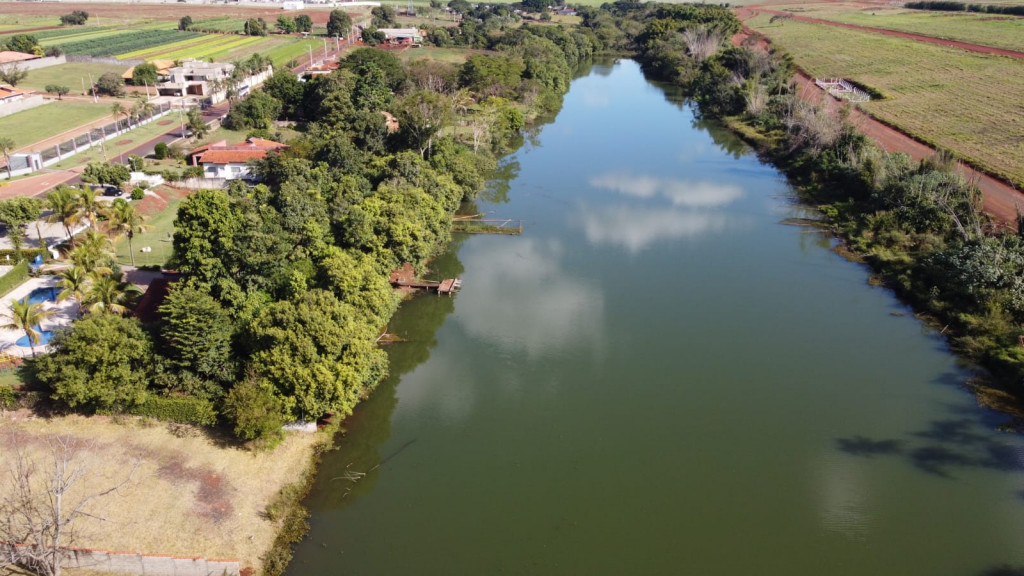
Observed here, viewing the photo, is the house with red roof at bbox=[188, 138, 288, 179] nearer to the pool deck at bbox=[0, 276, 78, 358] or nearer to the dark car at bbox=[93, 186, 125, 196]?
the dark car at bbox=[93, 186, 125, 196]

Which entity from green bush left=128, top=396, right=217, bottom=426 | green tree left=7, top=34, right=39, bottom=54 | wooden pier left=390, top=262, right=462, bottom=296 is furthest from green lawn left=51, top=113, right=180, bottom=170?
green tree left=7, top=34, right=39, bottom=54

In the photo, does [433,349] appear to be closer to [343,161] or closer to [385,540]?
[385,540]

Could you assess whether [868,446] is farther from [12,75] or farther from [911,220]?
[12,75]

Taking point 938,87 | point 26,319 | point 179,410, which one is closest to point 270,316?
point 179,410

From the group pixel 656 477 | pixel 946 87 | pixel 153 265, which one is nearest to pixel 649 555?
pixel 656 477

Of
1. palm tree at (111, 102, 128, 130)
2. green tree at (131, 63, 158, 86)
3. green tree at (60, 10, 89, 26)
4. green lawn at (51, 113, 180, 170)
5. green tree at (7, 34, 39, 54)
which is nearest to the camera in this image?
green lawn at (51, 113, 180, 170)

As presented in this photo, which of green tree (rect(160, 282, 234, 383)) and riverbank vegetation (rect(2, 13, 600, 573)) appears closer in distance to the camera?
riverbank vegetation (rect(2, 13, 600, 573))

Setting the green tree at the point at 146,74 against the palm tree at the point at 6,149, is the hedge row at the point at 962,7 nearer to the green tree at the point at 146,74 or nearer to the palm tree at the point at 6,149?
the green tree at the point at 146,74
